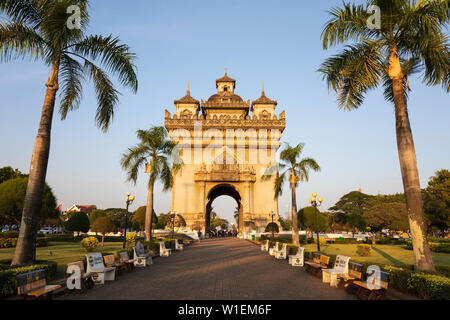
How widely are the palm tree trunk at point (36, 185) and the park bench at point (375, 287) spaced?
9.22 metres

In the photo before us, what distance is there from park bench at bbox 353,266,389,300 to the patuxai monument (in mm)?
37203

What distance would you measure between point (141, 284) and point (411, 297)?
24.0 ft

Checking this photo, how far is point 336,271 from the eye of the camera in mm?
8828

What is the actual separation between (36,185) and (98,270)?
326 cm

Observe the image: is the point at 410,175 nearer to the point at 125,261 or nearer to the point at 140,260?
the point at 125,261

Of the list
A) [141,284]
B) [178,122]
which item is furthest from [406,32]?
[178,122]

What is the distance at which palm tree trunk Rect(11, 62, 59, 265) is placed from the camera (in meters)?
8.72

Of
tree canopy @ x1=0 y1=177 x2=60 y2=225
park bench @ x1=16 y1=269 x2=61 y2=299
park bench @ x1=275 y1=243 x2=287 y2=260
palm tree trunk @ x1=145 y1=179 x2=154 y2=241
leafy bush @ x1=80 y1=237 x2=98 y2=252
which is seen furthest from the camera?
tree canopy @ x1=0 y1=177 x2=60 y2=225

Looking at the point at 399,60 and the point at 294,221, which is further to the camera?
the point at 294,221

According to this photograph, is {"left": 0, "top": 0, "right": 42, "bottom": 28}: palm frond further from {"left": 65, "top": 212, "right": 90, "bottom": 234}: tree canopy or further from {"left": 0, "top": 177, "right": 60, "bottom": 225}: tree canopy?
{"left": 65, "top": 212, "right": 90, "bottom": 234}: tree canopy

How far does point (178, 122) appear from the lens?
4950cm

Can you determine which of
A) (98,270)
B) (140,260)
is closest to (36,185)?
(98,270)

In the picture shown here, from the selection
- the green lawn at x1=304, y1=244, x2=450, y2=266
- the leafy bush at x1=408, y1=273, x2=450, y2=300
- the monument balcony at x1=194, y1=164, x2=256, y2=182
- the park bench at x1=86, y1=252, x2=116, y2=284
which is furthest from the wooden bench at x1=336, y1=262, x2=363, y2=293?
the monument balcony at x1=194, y1=164, x2=256, y2=182
